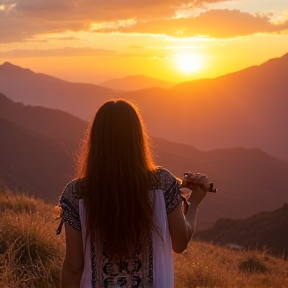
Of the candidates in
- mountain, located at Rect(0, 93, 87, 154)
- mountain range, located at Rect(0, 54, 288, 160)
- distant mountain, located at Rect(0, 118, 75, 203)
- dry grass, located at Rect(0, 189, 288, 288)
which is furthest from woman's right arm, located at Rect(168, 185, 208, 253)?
mountain range, located at Rect(0, 54, 288, 160)

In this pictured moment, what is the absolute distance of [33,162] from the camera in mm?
50406

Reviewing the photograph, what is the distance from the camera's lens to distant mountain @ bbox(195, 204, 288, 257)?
28656 mm

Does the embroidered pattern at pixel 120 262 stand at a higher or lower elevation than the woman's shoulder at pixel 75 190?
lower

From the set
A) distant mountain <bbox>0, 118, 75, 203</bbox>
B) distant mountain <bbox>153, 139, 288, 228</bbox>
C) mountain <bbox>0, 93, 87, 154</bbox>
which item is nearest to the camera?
distant mountain <bbox>0, 118, 75, 203</bbox>

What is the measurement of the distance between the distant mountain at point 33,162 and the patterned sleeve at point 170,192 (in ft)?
129

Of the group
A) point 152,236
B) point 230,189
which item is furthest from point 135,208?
point 230,189

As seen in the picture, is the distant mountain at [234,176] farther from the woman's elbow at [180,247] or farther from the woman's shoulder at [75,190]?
the woman's shoulder at [75,190]

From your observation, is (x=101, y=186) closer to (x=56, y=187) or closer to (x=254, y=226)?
(x=254, y=226)

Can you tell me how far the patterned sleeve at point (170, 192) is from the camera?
2.85 metres

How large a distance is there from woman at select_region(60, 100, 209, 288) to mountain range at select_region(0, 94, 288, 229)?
115ft

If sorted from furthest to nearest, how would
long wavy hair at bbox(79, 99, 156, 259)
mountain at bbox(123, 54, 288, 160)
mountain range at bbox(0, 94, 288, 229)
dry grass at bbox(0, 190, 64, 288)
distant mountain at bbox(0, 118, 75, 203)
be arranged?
1. mountain at bbox(123, 54, 288, 160)
2. mountain range at bbox(0, 94, 288, 229)
3. distant mountain at bbox(0, 118, 75, 203)
4. dry grass at bbox(0, 190, 64, 288)
5. long wavy hair at bbox(79, 99, 156, 259)

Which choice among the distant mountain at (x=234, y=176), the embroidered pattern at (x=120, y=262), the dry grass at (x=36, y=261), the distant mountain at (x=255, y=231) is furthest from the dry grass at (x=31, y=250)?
the distant mountain at (x=234, y=176)

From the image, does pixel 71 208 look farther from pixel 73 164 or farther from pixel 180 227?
pixel 73 164

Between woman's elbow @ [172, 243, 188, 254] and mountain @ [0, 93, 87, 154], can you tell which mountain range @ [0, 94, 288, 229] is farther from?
woman's elbow @ [172, 243, 188, 254]
